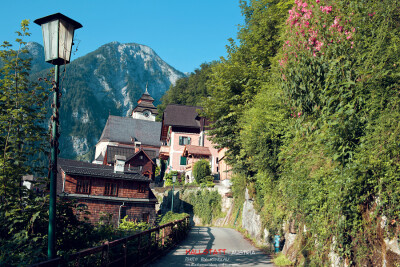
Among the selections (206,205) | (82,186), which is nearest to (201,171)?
(206,205)

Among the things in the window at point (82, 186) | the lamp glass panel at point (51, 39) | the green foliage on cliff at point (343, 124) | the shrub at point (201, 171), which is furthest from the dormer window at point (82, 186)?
the lamp glass panel at point (51, 39)

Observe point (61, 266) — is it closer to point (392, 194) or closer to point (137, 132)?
point (392, 194)

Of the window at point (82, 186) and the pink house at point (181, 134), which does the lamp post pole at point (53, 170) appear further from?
the pink house at point (181, 134)

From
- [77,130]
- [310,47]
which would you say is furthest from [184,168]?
[77,130]

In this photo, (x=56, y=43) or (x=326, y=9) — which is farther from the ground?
(x=326, y=9)

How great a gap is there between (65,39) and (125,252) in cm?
515

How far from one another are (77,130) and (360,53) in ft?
652

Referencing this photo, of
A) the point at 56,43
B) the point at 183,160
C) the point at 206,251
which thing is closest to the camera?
the point at 56,43

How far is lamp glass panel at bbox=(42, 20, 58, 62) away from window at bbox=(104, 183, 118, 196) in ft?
81.7

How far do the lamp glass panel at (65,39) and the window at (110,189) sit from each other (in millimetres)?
24925

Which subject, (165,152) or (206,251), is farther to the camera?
(165,152)

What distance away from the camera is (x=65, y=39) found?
5.63 metres

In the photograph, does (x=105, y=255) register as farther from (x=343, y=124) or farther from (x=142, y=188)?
(x=142, y=188)

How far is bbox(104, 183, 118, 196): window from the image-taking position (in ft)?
95.6
